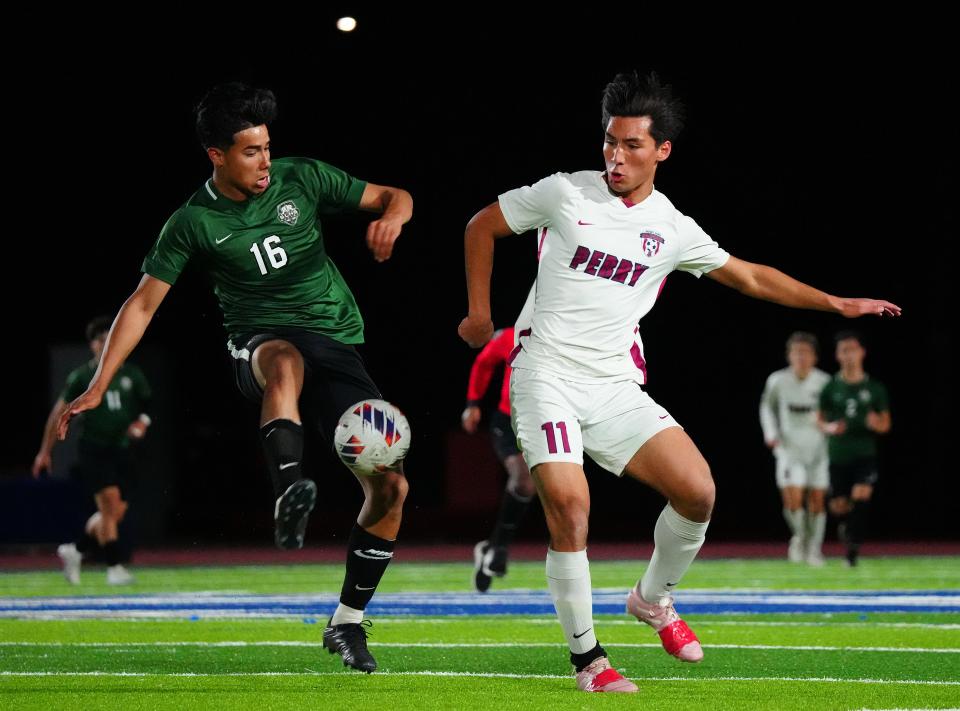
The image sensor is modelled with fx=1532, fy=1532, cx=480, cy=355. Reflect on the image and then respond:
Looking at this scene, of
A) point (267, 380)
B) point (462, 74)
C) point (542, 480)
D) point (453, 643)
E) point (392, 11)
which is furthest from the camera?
point (462, 74)

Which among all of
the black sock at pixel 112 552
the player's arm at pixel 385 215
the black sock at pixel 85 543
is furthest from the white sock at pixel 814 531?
the player's arm at pixel 385 215

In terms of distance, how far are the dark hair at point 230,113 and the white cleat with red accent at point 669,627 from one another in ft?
8.00

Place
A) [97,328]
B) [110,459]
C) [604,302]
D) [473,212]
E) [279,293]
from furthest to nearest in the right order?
[473,212] < [110,459] < [97,328] < [279,293] < [604,302]

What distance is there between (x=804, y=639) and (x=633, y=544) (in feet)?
45.4

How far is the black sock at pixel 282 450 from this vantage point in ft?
19.2

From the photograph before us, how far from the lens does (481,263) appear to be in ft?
19.5

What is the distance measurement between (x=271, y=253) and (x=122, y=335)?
0.69 metres

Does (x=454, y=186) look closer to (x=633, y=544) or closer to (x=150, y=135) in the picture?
(x=150, y=135)

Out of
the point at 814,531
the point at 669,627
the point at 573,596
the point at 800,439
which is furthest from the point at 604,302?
the point at 814,531

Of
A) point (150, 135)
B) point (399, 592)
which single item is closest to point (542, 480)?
point (399, 592)

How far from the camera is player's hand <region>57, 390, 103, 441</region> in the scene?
5.75 m

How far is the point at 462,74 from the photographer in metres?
20.5

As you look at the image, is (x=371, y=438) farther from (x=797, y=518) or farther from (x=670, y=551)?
(x=797, y=518)

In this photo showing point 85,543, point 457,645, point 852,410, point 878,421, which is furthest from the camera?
point 852,410
